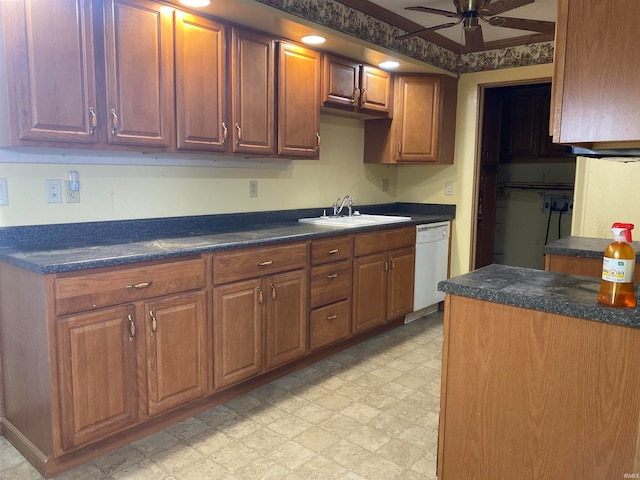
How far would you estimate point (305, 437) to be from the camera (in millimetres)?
2250

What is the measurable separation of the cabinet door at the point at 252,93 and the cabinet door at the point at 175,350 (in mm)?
1004

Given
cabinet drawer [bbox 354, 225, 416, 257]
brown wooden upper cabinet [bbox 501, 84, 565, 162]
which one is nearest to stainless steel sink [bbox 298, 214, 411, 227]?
cabinet drawer [bbox 354, 225, 416, 257]

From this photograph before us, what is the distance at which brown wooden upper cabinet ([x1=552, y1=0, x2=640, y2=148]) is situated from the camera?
119 centimetres

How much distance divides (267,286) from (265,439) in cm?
81

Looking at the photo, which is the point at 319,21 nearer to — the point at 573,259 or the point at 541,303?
the point at 573,259

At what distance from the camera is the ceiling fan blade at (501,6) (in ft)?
8.00

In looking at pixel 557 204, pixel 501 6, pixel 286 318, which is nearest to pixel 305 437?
pixel 286 318

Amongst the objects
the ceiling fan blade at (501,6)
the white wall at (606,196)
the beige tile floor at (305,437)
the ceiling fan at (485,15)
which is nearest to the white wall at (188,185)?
the beige tile floor at (305,437)

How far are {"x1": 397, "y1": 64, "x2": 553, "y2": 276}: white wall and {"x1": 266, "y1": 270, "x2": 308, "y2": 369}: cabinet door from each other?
6.73ft

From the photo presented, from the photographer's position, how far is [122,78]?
7.11ft

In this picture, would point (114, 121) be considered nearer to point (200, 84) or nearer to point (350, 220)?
point (200, 84)

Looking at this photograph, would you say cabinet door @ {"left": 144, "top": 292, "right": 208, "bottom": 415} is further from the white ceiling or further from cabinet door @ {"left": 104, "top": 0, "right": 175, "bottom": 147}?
the white ceiling

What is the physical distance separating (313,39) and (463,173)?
81.1 inches

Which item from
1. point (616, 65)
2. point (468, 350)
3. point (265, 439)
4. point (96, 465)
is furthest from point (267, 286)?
point (616, 65)
